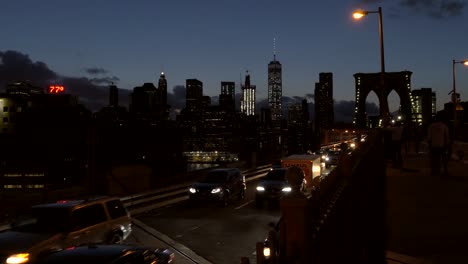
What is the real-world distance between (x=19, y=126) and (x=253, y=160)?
7746 cm

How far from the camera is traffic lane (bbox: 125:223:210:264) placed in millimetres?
12797

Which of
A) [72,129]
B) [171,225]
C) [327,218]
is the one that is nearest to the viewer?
[327,218]

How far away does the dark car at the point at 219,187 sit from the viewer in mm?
24062

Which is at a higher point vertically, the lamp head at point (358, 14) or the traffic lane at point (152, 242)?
the lamp head at point (358, 14)

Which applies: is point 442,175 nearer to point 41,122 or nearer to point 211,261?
point 211,261

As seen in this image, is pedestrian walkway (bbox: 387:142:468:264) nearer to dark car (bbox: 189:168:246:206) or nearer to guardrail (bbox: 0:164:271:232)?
dark car (bbox: 189:168:246:206)

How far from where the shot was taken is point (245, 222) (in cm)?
1900

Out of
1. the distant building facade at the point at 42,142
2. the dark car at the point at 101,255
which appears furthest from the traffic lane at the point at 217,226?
the distant building facade at the point at 42,142

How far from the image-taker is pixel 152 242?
15109 millimetres

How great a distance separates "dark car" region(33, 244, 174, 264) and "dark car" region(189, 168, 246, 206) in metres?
15.8

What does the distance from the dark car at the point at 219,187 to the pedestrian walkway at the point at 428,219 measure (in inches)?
301

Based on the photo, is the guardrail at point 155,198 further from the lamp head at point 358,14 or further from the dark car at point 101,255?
the dark car at point 101,255

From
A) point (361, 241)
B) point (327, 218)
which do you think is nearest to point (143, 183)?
point (361, 241)

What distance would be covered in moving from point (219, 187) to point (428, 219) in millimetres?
13064
